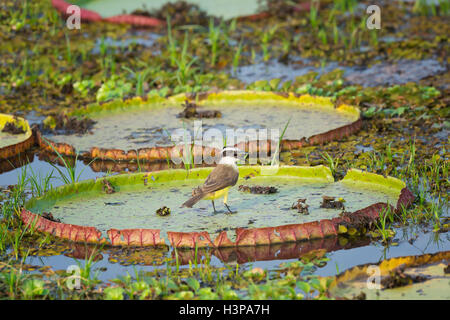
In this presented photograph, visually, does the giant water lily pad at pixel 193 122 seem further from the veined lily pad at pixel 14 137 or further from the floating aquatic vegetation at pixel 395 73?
the floating aquatic vegetation at pixel 395 73

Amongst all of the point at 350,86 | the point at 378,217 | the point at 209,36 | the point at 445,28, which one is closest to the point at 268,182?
the point at 378,217

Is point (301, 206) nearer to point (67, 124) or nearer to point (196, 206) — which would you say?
point (196, 206)

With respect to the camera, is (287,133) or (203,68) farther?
(203,68)

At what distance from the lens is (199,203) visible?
5.55 m

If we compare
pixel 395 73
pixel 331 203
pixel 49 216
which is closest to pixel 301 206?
pixel 331 203

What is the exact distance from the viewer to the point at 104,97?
893cm

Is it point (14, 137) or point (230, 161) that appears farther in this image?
point (14, 137)

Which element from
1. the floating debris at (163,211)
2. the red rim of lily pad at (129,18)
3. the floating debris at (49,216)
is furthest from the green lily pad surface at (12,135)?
the red rim of lily pad at (129,18)

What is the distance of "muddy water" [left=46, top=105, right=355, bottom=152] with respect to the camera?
725 cm

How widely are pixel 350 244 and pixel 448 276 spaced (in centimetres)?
79

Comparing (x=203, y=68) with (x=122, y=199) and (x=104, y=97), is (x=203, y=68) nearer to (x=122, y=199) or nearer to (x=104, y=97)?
(x=104, y=97)

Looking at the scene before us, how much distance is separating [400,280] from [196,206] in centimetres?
174

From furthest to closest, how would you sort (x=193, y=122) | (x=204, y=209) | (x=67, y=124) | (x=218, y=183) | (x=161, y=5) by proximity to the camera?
1. (x=161, y=5)
2. (x=193, y=122)
3. (x=67, y=124)
4. (x=204, y=209)
5. (x=218, y=183)

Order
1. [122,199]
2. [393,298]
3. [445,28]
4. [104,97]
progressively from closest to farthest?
1. [393,298]
2. [122,199]
3. [104,97]
4. [445,28]
